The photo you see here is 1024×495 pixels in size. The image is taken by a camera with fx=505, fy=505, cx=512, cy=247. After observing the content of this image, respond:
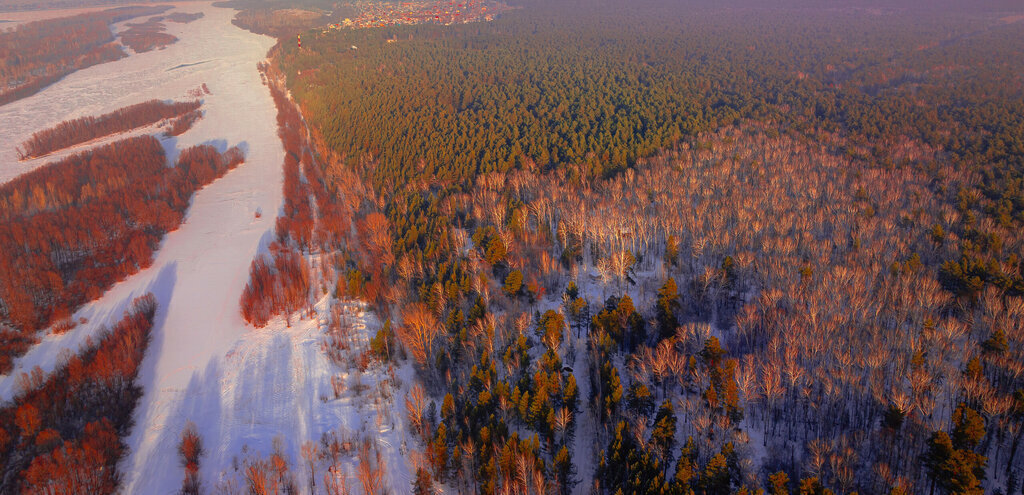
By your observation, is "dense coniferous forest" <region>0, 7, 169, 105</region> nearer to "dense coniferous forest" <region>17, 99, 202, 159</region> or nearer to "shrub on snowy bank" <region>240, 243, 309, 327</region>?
"dense coniferous forest" <region>17, 99, 202, 159</region>

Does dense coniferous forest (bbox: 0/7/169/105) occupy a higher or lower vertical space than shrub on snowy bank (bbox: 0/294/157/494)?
higher

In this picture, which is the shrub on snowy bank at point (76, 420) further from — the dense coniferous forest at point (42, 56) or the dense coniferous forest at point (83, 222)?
the dense coniferous forest at point (42, 56)

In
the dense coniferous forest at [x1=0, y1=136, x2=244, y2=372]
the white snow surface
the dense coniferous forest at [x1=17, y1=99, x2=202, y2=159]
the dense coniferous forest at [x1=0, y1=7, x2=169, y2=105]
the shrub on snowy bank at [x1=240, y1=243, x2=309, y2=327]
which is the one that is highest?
the dense coniferous forest at [x1=0, y1=7, x2=169, y2=105]

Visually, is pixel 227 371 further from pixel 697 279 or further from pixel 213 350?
pixel 697 279

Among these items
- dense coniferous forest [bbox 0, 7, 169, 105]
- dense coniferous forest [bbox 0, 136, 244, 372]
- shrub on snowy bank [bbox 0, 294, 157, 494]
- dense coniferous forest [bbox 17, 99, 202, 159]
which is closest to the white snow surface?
shrub on snowy bank [bbox 0, 294, 157, 494]

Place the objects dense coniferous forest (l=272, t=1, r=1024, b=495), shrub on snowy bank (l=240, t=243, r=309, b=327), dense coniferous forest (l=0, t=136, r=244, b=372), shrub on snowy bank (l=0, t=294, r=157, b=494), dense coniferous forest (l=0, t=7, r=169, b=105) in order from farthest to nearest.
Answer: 1. dense coniferous forest (l=0, t=7, r=169, b=105)
2. dense coniferous forest (l=0, t=136, r=244, b=372)
3. shrub on snowy bank (l=240, t=243, r=309, b=327)
4. shrub on snowy bank (l=0, t=294, r=157, b=494)
5. dense coniferous forest (l=272, t=1, r=1024, b=495)

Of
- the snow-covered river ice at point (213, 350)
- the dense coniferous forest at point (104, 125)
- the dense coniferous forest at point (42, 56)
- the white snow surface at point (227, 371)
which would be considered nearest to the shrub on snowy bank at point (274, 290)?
the white snow surface at point (227, 371)

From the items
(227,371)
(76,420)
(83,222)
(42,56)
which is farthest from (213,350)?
(42,56)
